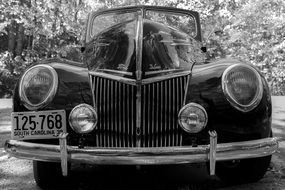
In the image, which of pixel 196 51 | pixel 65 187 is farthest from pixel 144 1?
pixel 65 187

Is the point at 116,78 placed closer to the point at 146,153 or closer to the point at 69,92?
the point at 69,92

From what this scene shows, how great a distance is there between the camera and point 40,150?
2783 mm

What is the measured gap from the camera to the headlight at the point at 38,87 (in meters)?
2.90

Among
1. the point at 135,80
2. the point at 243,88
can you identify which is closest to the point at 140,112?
the point at 135,80

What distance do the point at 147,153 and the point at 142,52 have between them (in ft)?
3.05

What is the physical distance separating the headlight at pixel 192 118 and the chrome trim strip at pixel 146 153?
17 cm

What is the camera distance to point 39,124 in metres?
2.87

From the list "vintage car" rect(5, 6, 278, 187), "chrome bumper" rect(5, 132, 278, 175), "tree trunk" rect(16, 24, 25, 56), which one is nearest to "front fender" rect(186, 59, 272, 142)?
"vintage car" rect(5, 6, 278, 187)

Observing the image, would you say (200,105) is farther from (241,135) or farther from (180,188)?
(180,188)

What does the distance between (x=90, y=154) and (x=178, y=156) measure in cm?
59

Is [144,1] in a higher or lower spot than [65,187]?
higher

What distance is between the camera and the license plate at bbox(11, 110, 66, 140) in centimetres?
285

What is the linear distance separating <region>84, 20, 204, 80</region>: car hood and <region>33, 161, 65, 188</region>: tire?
83 centimetres

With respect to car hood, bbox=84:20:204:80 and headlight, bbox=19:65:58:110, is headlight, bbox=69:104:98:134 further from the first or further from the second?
car hood, bbox=84:20:204:80
